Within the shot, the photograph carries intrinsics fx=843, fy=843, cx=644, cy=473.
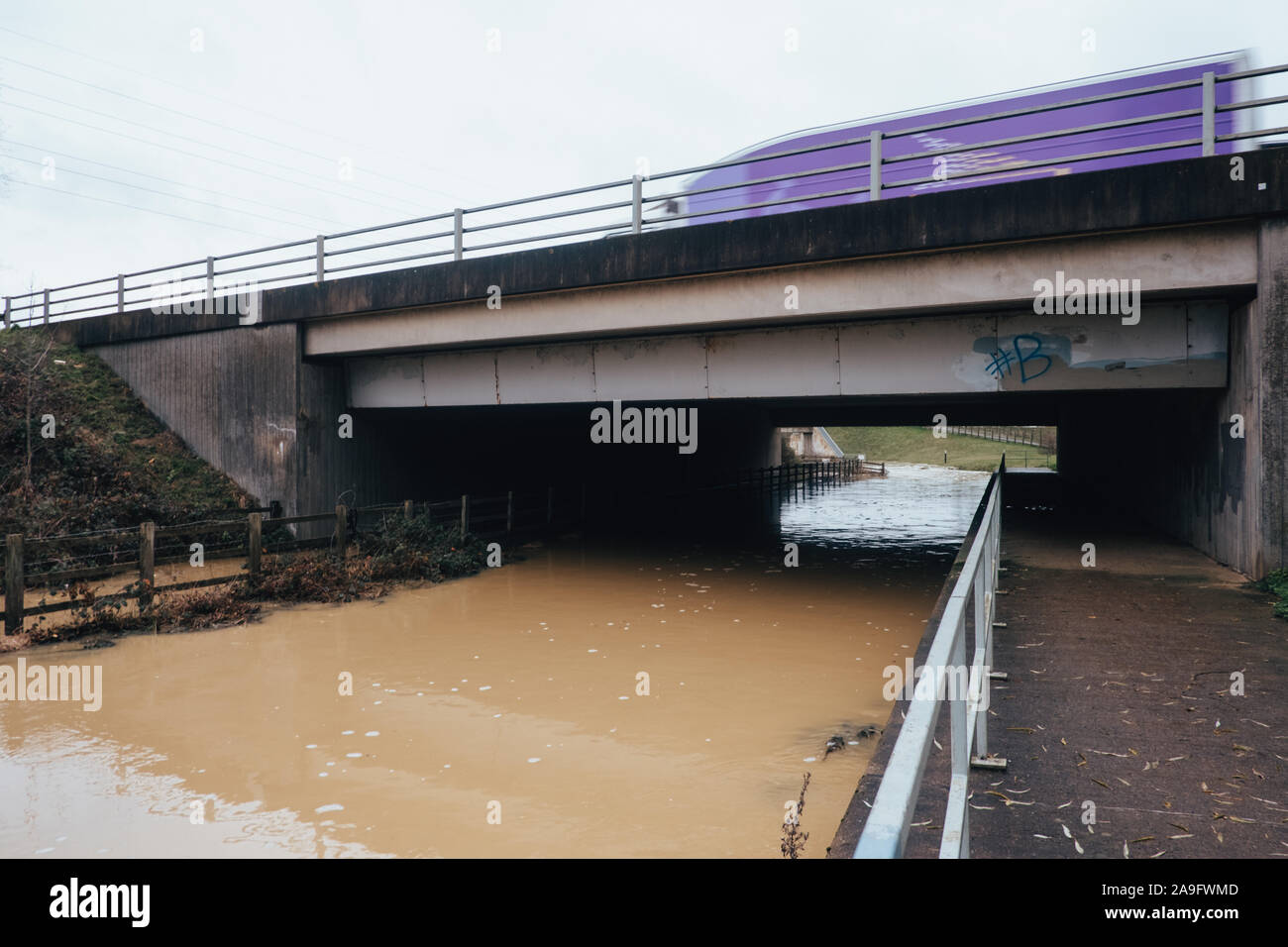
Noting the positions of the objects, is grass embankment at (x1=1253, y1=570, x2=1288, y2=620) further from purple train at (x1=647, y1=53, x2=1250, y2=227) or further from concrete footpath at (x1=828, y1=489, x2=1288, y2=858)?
purple train at (x1=647, y1=53, x2=1250, y2=227)

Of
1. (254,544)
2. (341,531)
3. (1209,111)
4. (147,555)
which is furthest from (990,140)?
(147,555)

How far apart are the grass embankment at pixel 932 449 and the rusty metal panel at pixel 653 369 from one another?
152 feet

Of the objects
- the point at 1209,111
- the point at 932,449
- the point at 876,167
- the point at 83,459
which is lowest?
the point at 83,459

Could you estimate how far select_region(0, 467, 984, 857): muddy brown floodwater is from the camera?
5.50 meters

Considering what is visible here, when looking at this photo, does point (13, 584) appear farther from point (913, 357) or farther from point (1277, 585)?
point (1277, 585)

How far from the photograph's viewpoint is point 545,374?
47.7 feet

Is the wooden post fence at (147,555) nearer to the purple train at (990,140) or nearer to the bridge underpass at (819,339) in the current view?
the bridge underpass at (819,339)

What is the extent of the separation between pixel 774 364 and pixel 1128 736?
8.53 m

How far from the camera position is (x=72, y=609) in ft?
35.8

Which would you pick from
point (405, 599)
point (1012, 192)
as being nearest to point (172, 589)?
point (405, 599)

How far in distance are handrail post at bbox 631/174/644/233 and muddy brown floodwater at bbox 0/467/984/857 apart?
5702mm

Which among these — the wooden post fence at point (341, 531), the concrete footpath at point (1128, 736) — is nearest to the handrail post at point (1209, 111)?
the concrete footpath at point (1128, 736)

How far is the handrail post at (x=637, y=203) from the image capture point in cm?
1228
